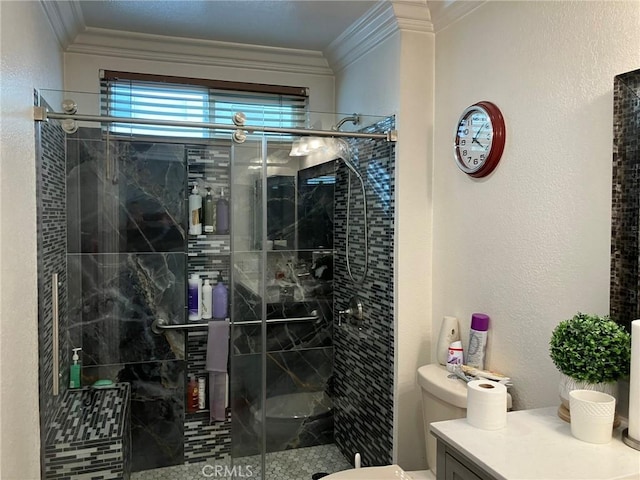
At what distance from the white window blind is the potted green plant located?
70.0 inches

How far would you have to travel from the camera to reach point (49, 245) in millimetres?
2191

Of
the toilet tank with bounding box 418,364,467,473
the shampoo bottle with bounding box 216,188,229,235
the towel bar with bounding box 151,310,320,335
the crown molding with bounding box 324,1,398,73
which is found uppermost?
the crown molding with bounding box 324,1,398,73

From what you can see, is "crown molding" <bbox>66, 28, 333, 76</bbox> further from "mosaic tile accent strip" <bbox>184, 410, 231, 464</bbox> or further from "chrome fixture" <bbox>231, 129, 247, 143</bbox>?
"mosaic tile accent strip" <bbox>184, 410, 231, 464</bbox>

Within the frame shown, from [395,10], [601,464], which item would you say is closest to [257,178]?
[395,10]

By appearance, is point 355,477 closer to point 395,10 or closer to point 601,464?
point 601,464

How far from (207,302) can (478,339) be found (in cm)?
165

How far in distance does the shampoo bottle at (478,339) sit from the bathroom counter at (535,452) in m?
0.52

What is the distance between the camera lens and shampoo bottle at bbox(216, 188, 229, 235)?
293 cm

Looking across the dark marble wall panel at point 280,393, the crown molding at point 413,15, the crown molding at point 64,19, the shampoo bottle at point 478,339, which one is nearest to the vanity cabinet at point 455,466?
the shampoo bottle at point 478,339

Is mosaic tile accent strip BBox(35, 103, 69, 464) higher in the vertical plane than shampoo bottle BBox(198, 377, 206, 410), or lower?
higher

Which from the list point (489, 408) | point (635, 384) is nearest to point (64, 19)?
point (489, 408)

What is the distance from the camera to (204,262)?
9.75ft

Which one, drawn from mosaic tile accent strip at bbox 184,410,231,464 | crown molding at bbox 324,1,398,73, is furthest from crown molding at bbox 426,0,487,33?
mosaic tile accent strip at bbox 184,410,231,464

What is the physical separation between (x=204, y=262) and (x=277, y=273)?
0.63 meters
